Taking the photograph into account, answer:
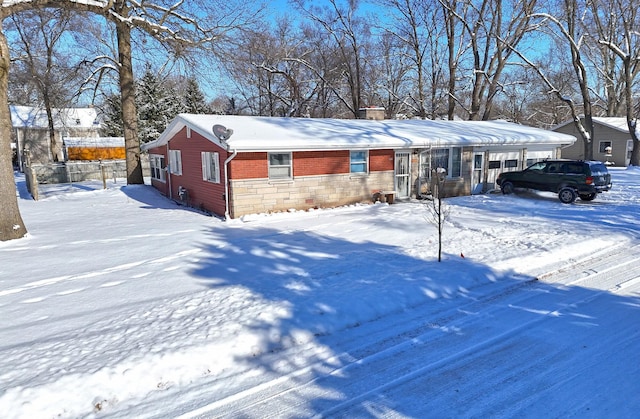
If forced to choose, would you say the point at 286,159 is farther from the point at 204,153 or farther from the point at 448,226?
the point at 448,226

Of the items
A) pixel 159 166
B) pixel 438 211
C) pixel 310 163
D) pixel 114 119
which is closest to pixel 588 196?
pixel 438 211

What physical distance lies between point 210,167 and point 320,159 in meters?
3.93

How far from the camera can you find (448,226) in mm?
11461

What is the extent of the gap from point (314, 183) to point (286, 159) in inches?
55.3

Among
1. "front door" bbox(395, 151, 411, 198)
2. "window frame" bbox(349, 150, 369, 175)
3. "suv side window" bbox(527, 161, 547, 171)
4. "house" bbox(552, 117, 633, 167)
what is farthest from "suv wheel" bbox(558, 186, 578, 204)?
"house" bbox(552, 117, 633, 167)

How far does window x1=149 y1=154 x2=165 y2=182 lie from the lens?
2047 centimetres

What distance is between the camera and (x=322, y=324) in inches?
224

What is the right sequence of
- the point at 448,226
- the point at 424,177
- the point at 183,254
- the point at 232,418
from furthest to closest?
the point at 424,177 < the point at 448,226 < the point at 183,254 < the point at 232,418

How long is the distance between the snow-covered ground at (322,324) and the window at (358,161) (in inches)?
205

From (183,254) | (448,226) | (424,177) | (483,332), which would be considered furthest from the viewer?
(424,177)

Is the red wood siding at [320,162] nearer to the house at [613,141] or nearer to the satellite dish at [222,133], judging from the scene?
the satellite dish at [222,133]

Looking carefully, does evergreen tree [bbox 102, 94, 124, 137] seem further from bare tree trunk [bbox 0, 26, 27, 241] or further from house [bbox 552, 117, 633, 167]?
house [bbox 552, 117, 633, 167]

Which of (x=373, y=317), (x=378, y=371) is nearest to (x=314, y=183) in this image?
(x=373, y=317)

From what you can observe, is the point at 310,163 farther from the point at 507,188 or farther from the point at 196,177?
the point at 507,188
